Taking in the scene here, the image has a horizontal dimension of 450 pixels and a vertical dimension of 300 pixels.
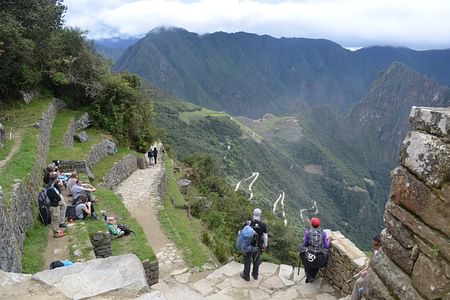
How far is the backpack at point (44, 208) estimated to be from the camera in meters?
10.4

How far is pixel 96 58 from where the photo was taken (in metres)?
24.6

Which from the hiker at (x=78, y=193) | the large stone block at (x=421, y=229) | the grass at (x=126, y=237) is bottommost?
the grass at (x=126, y=237)

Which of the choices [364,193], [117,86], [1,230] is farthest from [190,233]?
[364,193]

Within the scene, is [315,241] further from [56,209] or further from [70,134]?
[70,134]

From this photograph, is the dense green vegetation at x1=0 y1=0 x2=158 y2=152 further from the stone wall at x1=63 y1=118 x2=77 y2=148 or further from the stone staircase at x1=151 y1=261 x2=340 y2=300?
the stone staircase at x1=151 y1=261 x2=340 y2=300

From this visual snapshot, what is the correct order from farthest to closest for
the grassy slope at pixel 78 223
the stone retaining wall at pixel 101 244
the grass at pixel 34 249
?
the stone retaining wall at pixel 101 244, the grassy slope at pixel 78 223, the grass at pixel 34 249

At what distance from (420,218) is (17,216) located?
891cm

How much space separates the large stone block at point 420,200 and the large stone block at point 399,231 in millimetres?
170

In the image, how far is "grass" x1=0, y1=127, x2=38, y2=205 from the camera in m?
9.79

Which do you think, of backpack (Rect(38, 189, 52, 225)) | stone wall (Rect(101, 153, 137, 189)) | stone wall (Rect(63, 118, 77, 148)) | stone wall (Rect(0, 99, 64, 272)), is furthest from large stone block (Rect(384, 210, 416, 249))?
stone wall (Rect(63, 118, 77, 148))

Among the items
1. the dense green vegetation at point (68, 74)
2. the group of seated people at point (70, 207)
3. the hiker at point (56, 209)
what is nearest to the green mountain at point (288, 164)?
the dense green vegetation at point (68, 74)

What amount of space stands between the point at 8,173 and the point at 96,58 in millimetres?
15298

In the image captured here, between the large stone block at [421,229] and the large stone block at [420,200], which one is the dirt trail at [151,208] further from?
the large stone block at [420,200]

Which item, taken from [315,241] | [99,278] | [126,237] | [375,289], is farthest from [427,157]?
[126,237]
